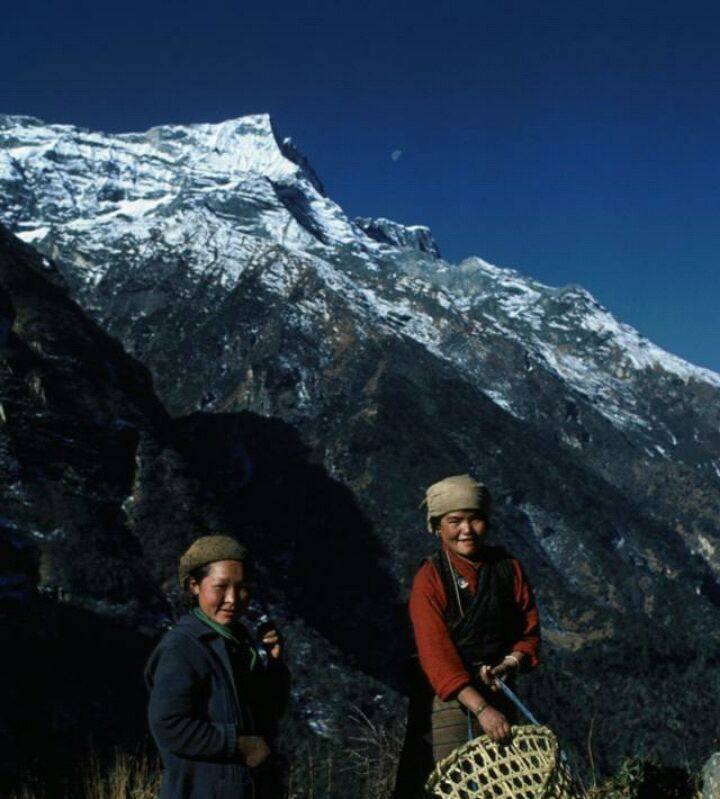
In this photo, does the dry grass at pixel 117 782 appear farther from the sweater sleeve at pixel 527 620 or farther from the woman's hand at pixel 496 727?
the sweater sleeve at pixel 527 620

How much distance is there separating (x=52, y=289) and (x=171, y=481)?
49.1 meters

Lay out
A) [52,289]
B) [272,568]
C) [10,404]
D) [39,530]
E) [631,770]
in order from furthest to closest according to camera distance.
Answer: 1. [272,568]
2. [52,289]
3. [10,404]
4. [39,530]
5. [631,770]

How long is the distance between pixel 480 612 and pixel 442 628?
0.39 metres

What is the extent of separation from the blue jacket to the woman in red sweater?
1727 mm

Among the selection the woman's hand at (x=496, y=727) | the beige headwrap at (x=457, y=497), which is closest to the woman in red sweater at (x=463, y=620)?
the beige headwrap at (x=457, y=497)

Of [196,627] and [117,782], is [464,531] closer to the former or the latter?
[196,627]

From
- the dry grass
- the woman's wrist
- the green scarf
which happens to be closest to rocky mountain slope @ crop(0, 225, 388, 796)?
the dry grass

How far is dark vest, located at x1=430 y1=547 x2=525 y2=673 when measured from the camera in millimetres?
7027

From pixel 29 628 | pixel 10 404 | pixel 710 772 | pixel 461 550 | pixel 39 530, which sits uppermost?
pixel 10 404

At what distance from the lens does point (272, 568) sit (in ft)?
641

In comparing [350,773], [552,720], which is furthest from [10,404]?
[350,773]

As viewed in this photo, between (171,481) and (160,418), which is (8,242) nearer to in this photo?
(160,418)

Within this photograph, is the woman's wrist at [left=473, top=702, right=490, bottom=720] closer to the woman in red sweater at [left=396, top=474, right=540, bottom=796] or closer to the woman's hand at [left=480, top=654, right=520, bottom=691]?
the woman in red sweater at [left=396, top=474, right=540, bottom=796]

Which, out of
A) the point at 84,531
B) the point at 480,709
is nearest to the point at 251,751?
the point at 480,709
